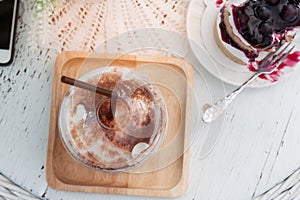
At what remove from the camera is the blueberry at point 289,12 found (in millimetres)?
1025

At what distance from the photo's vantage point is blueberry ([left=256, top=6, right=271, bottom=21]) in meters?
1.03

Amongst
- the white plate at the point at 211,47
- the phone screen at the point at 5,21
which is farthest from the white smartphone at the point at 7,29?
the white plate at the point at 211,47

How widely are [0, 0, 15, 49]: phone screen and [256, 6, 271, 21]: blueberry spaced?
45cm

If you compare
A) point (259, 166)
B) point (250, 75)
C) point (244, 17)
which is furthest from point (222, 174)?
point (244, 17)

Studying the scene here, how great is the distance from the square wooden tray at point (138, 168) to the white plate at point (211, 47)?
0.14 feet

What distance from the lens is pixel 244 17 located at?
3.51ft

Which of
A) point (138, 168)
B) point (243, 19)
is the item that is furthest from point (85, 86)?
point (243, 19)

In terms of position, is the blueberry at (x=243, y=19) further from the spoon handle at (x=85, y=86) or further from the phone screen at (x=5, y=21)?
the phone screen at (x=5, y=21)

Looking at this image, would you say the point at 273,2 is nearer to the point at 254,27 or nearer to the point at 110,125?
the point at 254,27

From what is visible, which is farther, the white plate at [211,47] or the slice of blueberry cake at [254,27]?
the white plate at [211,47]

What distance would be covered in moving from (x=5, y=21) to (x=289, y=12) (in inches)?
20.0

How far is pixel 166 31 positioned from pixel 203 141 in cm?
22

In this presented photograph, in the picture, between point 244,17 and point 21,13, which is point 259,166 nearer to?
point 244,17

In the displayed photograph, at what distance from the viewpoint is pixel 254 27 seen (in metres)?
1.05
